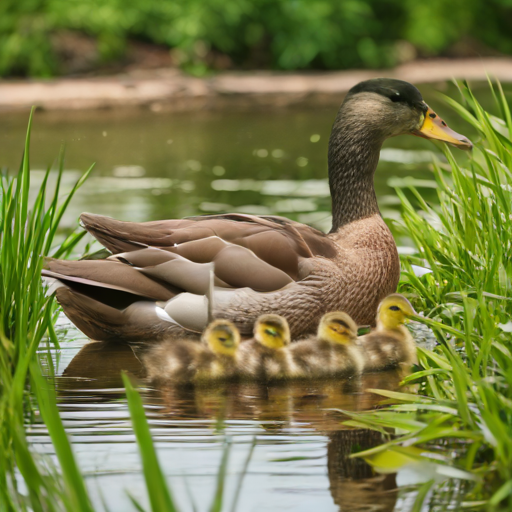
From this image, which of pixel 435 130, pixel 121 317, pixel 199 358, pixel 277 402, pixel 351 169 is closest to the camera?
pixel 277 402

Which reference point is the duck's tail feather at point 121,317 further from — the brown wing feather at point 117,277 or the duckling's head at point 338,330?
the duckling's head at point 338,330

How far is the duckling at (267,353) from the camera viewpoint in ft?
11.3

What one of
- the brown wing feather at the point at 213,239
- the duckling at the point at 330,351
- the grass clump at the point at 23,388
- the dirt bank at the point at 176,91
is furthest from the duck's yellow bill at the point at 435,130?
the dirt bank at the point at 176,91

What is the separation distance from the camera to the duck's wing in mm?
3672

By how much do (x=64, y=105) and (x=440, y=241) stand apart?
8.17 m

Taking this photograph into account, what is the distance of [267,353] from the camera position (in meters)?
3.46

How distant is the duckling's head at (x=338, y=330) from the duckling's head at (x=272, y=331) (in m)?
0.14

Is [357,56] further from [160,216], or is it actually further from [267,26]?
[160,216]

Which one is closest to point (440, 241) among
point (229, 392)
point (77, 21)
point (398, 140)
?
point (229, 392)

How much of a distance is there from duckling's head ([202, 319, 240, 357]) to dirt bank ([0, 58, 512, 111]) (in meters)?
8.51

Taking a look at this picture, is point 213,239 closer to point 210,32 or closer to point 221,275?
point 221,275

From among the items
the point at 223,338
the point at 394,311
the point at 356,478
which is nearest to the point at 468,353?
the point at 356,478

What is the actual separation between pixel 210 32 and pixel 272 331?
11.3m

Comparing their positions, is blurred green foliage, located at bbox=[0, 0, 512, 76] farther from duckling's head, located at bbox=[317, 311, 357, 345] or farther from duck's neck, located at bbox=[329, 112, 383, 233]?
duckling's head, located at bbox=[317, 311, 357, 345]
